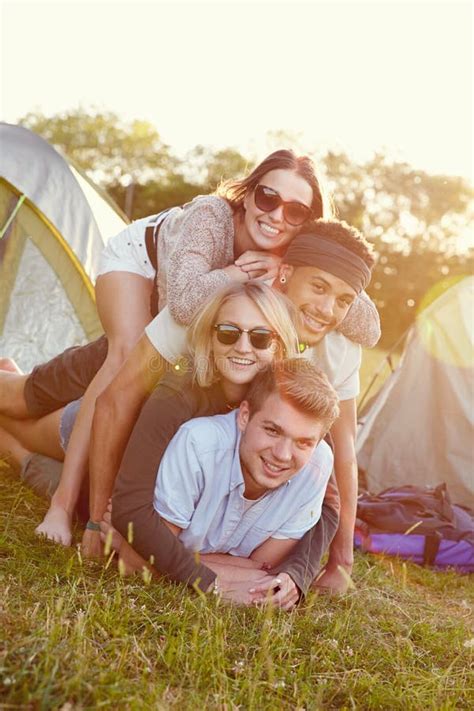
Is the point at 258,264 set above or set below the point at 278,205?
below

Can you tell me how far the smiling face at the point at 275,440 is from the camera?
2.73 meters

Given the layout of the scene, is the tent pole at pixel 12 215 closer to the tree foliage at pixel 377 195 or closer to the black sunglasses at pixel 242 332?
the black sunglasses at pixel 242 332

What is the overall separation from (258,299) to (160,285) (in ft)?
2.52

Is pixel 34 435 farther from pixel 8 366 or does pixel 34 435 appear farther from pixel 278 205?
pixel 278 205

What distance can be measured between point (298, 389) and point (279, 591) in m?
0.69

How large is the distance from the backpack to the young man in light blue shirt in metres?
1.63

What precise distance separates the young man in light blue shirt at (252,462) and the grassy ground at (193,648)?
0.31 meters

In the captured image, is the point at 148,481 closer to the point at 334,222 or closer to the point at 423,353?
the point at 334,222

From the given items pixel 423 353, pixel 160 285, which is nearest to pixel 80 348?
pixel 160 285

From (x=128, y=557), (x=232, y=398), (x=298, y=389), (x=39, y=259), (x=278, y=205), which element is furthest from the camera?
(x=39, y=259)

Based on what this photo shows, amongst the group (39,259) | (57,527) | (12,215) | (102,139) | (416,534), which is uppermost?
(102,139)

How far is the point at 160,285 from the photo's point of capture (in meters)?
3.50

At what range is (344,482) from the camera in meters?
3.42

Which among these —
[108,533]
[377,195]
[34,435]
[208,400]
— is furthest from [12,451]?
[377,195]
